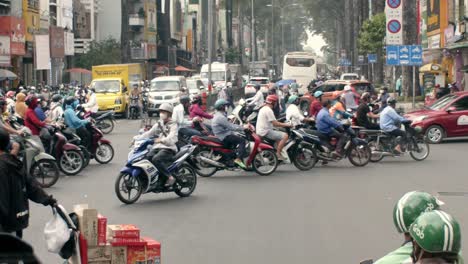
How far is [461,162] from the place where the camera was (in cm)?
1973

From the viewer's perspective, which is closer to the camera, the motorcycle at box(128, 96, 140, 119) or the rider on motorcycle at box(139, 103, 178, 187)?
the rider on motorcycle at box(139, 103, 178, 187)

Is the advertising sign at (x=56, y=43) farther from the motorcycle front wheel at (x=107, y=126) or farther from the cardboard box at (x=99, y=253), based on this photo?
the cardboard box at (x=99, y=253)

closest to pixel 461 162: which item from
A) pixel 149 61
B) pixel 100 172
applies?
pixel 100 172

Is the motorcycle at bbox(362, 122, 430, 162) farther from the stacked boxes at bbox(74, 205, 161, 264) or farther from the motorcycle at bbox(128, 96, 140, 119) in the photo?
the motorcycle at bbox(128, 96, 140, 119)

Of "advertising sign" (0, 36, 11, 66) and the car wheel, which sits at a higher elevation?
"advertising sign" (0, 36, 11, 66)

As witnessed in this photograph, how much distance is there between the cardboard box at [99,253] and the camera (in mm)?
7344

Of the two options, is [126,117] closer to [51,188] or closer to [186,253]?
[51,188]

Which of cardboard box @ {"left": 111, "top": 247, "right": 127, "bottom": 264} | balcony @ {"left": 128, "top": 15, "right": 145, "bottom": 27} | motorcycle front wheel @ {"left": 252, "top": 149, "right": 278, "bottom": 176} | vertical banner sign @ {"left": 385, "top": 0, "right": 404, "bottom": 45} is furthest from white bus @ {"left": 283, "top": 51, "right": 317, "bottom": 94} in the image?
cardboard box @ {"left": 111, "top": 247, "right": 127, "bottom": 264}

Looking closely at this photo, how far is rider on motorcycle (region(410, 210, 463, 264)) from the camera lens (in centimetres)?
348

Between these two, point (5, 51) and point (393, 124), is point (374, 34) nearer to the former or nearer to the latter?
point (5, 51)

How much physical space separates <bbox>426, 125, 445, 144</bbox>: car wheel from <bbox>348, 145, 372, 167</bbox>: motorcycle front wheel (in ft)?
19.5

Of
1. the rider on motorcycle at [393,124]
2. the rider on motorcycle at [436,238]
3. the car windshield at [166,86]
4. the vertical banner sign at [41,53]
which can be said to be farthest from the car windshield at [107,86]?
the rider on motorcycle at [436,238]

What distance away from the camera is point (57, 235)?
275 inches

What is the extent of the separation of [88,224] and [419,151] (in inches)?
561
